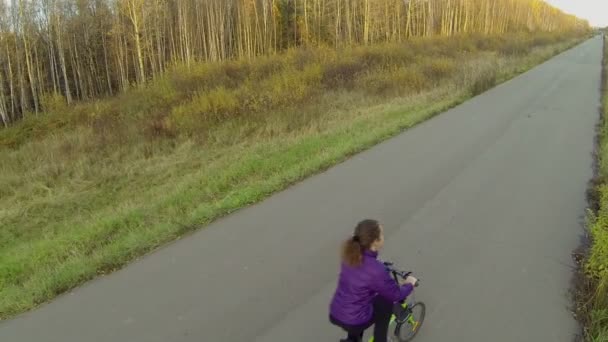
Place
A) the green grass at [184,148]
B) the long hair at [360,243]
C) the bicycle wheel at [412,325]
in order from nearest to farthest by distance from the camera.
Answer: the long hair at [360,243] → the bicycle wheel at [412,325] → the green grass at [184,148]

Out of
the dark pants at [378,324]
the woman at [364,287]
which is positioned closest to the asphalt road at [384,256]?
the dark pants at [378,324]

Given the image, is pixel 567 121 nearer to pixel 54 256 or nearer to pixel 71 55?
pixel 54 256

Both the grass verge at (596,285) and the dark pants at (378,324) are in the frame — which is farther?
the grass verge at (596,285)

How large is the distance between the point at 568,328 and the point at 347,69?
19.4 metres

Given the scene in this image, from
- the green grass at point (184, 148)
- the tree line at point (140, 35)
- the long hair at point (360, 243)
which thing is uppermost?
the tree line at point (140, 35)

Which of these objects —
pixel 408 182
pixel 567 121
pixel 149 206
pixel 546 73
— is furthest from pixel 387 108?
pixel 546 73

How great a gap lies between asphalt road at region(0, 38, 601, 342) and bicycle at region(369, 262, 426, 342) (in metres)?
0.12

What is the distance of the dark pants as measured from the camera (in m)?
3.09

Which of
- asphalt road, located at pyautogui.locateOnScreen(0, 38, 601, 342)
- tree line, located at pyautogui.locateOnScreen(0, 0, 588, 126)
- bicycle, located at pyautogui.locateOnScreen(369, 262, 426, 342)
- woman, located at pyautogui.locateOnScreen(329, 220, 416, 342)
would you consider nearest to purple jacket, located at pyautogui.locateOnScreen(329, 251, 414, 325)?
woman, located at pyautogui.locateOnScreen(329, 220, 416, 342)

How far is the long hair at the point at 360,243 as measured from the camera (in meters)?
2.85

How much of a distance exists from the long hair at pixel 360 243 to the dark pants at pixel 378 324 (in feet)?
1.57

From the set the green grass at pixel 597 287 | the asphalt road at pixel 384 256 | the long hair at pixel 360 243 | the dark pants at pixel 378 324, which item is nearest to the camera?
the long hair at pixel 360 243

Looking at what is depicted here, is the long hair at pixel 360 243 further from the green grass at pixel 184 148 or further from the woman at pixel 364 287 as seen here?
the green grass at pixel 184 148

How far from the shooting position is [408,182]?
24.6 feet
